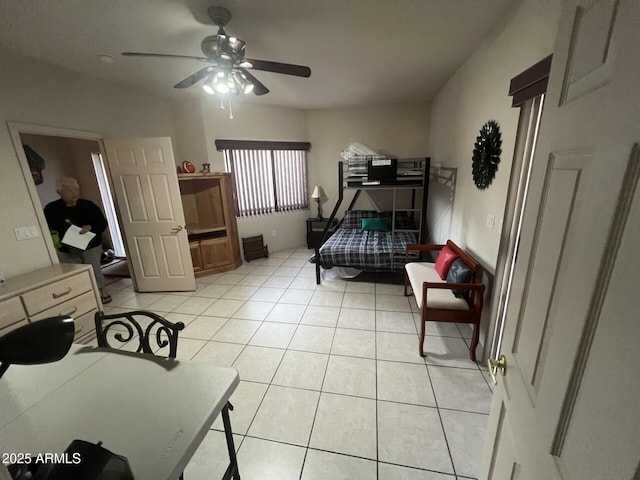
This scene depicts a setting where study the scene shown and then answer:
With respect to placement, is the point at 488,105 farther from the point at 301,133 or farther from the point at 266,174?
the point at 266,174

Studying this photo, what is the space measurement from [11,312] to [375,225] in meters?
4.12

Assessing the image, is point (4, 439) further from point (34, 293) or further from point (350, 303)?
point (350, 303)

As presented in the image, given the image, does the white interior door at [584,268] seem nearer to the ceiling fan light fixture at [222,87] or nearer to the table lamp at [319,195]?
the ceiling fan light fixture at [222,87]

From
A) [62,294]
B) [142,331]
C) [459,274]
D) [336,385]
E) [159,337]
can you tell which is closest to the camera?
[159,337]

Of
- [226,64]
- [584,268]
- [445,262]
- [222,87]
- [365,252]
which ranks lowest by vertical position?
[365,252]

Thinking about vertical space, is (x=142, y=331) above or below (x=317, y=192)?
below

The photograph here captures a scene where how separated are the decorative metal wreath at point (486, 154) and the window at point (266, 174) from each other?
3202 mm

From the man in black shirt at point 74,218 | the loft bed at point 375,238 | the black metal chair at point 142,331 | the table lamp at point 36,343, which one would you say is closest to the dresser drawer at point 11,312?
the man in black shirt at point 74,218

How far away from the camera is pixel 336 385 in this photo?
188cm

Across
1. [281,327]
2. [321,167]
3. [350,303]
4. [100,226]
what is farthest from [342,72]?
[100,226]

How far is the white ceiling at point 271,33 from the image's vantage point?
171 centimetres

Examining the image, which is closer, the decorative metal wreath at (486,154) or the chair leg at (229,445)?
the chair leg at (229,445)

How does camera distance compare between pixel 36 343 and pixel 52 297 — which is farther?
pixel 52 297

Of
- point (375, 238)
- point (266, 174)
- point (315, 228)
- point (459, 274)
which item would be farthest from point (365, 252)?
point (266, 174)
